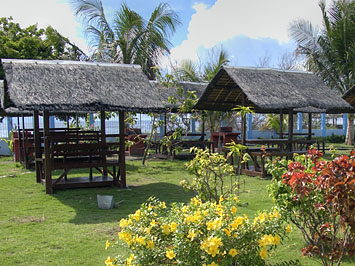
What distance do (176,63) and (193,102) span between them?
31.3 ft

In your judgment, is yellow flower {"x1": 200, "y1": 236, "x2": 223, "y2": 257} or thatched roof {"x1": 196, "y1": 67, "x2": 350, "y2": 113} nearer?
yellow flower {"x1": 200, "y1": 236, "x2": 223, "y2": 257}

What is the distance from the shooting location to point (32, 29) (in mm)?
21031

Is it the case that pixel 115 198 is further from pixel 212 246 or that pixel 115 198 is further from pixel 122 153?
pixel 212 246

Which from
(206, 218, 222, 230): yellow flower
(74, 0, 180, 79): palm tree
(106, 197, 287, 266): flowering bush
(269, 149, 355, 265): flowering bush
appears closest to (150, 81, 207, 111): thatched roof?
(74, 0, 180, 79): palm tree

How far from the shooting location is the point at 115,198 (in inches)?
310

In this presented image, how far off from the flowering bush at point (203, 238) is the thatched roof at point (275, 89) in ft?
23.4

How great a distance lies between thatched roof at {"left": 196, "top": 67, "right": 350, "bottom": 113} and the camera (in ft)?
33.4

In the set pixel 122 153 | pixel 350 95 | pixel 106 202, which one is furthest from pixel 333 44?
pixel 106 202

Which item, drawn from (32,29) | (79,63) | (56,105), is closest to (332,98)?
(79,63)

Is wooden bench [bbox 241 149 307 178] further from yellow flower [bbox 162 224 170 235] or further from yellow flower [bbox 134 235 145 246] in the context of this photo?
yellow flower [bbox 134 235 145 246]

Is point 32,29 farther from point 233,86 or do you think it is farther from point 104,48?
point 233,86

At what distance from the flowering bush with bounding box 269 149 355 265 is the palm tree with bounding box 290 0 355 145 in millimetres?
16239

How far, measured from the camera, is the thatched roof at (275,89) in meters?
10.2

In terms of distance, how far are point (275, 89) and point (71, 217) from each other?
668cm
